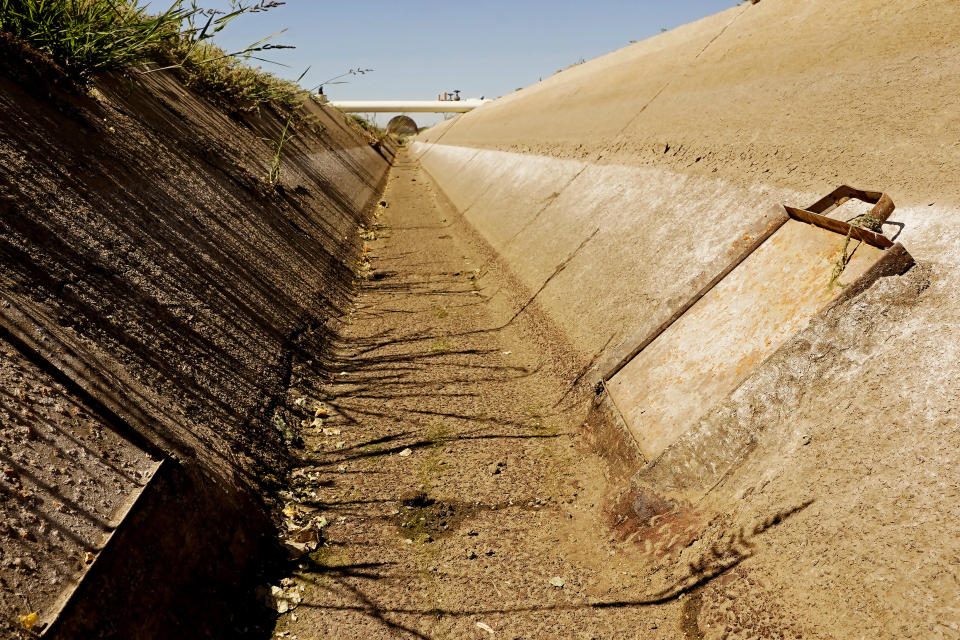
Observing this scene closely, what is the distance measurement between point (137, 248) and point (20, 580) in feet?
5.88

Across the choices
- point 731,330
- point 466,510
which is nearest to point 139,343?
point 466,510

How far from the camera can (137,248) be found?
2828mm

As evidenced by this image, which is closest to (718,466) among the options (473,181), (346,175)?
(473,181)

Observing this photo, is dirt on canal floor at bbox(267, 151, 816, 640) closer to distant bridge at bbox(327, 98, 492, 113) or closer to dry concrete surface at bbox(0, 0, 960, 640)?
dry concrete surface at bbox(0, 0, 960, 640)

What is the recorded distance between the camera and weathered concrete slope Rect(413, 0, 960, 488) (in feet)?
7.30

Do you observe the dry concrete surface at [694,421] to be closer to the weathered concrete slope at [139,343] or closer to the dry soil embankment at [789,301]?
the dry soil embankment at [789,301]

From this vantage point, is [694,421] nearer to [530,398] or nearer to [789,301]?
[789,301]

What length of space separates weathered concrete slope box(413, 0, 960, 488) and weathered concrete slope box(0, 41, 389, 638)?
1430 mm

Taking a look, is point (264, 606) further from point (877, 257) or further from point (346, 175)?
point (346, 175)

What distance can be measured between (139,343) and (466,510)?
4.46 ft

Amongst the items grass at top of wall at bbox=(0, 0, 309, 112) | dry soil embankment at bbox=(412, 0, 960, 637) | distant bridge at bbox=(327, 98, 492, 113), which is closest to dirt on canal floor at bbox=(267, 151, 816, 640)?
dry soil embankment at bbox=(412, 0, 960, 637)

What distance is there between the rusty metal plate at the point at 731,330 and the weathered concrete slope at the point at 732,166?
5 cm

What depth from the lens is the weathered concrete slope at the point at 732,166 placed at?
2.22 metres

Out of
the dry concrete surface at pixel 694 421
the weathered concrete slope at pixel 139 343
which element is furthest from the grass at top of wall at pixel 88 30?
the dry concrete surface at pixel 694 421
